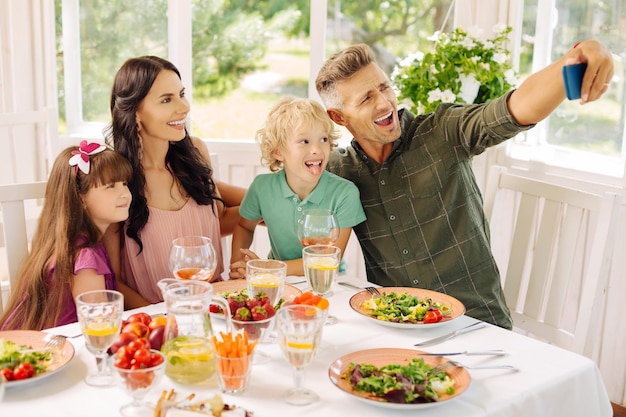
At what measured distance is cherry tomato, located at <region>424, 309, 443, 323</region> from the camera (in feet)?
5.38

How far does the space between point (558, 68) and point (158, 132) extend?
3.61 ft

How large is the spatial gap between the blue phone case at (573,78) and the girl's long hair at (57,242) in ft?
3.84

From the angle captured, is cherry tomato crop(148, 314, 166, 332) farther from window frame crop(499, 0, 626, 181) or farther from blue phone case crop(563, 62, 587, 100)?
window frame crop(499, 0, 626, 181)

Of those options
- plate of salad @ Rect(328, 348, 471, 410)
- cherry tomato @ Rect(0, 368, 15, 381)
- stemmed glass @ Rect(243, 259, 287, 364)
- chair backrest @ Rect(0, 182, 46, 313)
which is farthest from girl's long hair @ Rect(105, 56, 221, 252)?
plate of salad @ Rect(328, 348, 471, 410)

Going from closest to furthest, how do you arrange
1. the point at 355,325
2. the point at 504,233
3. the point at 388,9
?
the point at 355,325, the point at 504,233, the point at 388,9

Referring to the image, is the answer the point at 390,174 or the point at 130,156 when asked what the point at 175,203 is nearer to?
the point at 130,156

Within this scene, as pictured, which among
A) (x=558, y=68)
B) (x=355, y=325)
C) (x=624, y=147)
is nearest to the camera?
(x=355, y=325)

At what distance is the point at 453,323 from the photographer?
170 cm

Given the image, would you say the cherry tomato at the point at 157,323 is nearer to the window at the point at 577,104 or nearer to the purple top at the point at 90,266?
the purple top at the point at 90,266

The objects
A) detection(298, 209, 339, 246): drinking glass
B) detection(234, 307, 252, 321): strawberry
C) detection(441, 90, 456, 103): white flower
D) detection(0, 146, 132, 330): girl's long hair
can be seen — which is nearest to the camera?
detection(234, 307, 252, 321): strawberry

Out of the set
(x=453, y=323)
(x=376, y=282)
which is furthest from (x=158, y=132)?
(x=453, y=323)

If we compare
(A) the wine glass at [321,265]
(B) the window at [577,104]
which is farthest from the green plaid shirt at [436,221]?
(B) the window at [577,104]

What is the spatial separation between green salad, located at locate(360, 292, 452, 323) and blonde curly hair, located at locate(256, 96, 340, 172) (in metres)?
0.61

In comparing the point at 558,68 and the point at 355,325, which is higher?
the point at 558,68
